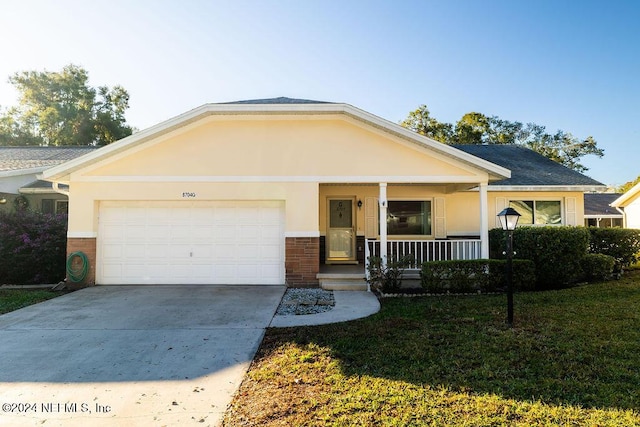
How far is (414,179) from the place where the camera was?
9391mm

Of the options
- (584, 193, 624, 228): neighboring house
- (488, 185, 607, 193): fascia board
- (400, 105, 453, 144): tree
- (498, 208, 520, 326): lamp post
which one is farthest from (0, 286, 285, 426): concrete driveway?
(400, 105, 453, 144): tree

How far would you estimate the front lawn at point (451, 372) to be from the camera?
3.17m

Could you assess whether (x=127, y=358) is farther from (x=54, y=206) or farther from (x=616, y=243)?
(x=616, y=243)

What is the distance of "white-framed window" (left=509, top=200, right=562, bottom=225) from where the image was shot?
1205 cm

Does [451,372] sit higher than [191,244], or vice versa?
[191,244]

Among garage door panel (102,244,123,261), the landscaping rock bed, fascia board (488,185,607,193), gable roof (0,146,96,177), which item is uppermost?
gable roof (0,146,96,177)

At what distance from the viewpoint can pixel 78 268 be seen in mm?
9219

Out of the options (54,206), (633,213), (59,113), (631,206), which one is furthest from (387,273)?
(59,113)

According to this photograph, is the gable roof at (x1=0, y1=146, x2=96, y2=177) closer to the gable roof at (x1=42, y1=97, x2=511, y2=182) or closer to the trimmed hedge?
the gable roof at (x1=42, y1=97, x2=511, y2=182)

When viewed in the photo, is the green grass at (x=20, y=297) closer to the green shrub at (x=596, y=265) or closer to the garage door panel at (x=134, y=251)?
the garage door panel at (x=134, y=251)

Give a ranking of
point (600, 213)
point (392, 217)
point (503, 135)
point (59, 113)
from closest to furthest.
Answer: point (392, 217)
point (600, 213)
point (59, 113)
point (503, 135)

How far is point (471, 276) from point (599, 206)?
66.3 feet

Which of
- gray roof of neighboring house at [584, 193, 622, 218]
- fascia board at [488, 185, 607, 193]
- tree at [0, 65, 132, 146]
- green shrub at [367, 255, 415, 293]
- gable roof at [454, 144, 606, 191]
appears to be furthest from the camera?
tree at [0, 65, 132, 146]

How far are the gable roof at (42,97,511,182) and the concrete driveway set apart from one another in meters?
3.50
